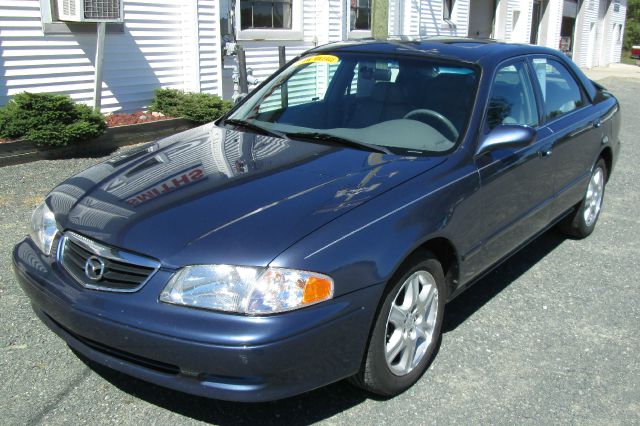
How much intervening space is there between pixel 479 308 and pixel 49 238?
8.45 ft

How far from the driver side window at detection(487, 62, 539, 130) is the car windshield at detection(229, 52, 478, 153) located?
197mm

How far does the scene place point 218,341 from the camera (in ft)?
8.07

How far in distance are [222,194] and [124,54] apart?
22.5 ft

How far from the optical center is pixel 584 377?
3424 mm

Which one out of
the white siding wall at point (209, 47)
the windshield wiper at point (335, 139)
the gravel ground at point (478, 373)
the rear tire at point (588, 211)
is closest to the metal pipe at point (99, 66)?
the white siding wall at point (209, 47)

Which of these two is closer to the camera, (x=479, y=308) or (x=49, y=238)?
(x=49, y=238)

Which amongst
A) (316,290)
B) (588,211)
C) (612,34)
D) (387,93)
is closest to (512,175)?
(387,93)

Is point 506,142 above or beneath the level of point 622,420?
above

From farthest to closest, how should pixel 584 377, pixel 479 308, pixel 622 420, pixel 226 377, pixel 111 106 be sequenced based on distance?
pixel 111 106 → pixel 479 308 → pixel 584 377 → pixel 622 420 → pixel 226 377

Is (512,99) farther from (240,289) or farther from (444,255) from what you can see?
(240,289)

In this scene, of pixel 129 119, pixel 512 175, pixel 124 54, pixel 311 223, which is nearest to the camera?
pixel 311 223

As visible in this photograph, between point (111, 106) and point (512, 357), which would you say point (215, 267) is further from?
point (111, 106)

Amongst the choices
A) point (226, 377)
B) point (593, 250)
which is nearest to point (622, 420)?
point (226, 377)

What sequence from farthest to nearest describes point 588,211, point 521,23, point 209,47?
point 521,23, point 209,47, point 588,211
